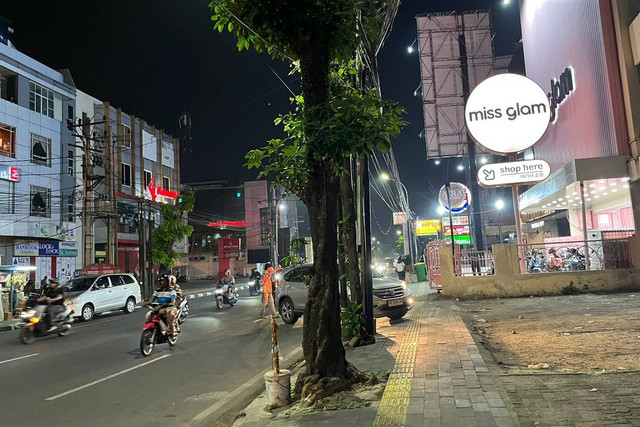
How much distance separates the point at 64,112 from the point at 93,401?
101 ft

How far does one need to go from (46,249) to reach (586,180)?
96.5 feet

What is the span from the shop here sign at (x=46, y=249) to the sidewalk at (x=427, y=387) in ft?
83.3

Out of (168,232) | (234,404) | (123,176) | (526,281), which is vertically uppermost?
(123,176)

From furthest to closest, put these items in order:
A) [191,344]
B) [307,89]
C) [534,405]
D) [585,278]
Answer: [585,278] < [191,344] < [307,89] < [534,405]

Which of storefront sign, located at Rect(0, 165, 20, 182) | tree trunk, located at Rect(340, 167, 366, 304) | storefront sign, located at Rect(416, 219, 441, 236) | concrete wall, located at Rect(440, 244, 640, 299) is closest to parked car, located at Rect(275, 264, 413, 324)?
tree trunk, located at Rect(340, 167, 366, 304)

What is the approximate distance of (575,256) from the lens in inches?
657

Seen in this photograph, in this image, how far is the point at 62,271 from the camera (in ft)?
101

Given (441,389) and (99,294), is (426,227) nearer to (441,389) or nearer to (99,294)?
(99,294)

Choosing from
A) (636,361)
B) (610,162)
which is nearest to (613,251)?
(610,162)

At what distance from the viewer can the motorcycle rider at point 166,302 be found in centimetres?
1007

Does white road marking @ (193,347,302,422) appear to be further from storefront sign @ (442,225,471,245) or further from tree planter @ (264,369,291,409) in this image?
storefront sign @ (442,225,471,245)

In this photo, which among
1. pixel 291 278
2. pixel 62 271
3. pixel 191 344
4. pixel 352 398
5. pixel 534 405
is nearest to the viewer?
pixel 534 405

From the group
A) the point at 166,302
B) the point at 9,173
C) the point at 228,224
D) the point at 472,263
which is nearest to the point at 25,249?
the point at 9,173

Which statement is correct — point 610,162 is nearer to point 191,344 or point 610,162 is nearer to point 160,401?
point 191,344
